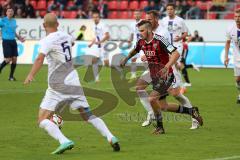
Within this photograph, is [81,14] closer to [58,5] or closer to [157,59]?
[58,5]

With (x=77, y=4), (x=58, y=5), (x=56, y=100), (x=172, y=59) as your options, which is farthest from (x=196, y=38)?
(x=56, y=100)

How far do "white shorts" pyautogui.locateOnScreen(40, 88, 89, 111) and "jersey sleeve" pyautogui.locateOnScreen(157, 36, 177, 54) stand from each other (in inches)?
83.9

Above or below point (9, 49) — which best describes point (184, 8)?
below

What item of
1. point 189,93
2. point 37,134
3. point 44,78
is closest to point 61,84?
point 37,134

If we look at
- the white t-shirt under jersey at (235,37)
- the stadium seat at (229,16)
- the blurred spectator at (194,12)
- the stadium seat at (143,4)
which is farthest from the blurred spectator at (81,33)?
the white t-shirt under jersey at (235,37)

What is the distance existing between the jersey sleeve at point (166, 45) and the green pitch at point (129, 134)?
1.54 metres

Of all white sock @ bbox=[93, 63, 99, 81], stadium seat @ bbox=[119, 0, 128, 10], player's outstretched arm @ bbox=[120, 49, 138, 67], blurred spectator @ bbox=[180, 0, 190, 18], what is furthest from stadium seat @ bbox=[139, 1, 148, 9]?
player's outstretched arm @ bbox=[120, 49, 138, 67]

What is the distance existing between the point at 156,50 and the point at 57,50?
238 centimetres

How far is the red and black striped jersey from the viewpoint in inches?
484

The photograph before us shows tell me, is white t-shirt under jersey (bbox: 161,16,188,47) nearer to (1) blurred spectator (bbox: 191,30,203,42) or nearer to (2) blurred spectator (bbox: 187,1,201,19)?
(1) blurred spectator (bbox: 191,30,203,42)

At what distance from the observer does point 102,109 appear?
16.6 metres

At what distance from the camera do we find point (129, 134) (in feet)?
42.0

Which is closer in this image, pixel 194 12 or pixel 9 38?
pixel 9 38

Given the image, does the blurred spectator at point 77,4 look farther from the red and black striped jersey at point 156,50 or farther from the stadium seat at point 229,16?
the red and black striped jersey at point 156,50
